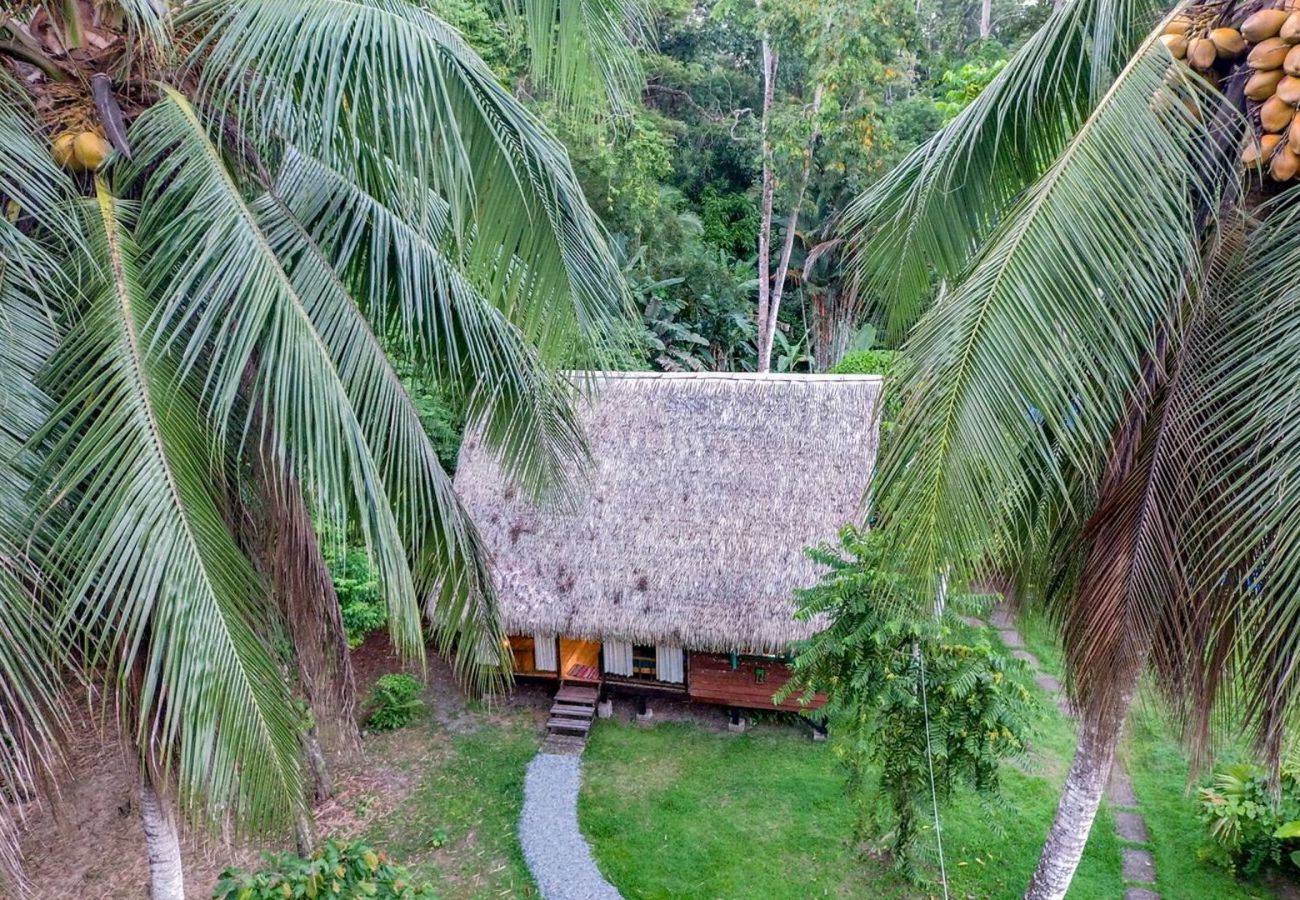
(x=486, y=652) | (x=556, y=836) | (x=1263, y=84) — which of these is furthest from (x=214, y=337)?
(x=556, y=836)

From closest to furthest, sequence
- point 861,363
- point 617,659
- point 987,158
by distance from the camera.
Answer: point 987,158 < point 617,659 < point 861,363

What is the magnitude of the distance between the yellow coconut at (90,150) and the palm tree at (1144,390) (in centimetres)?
350

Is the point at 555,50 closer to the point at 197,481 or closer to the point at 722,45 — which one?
the point at 197,481

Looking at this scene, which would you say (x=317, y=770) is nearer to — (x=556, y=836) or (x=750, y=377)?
(x=556, y=836)

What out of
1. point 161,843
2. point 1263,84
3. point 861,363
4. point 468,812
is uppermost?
point 861,363

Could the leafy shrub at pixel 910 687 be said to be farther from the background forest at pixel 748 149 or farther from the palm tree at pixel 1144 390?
the background forest at pixel 748 149

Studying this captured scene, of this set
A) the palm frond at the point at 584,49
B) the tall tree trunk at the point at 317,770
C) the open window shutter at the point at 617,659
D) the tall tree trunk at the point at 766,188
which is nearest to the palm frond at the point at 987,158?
the palm frond at the point at 584,49

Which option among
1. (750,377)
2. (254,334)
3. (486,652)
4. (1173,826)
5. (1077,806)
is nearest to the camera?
(254,334)

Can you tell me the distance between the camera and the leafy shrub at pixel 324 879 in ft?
13.2

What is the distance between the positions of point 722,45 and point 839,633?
17.8 m

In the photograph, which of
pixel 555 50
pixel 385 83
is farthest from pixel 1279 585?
pixel 385 83

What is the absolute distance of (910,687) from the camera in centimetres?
541

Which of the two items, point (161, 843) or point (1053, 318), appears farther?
point (161, 843)

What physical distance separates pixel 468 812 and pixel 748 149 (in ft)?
52.9
